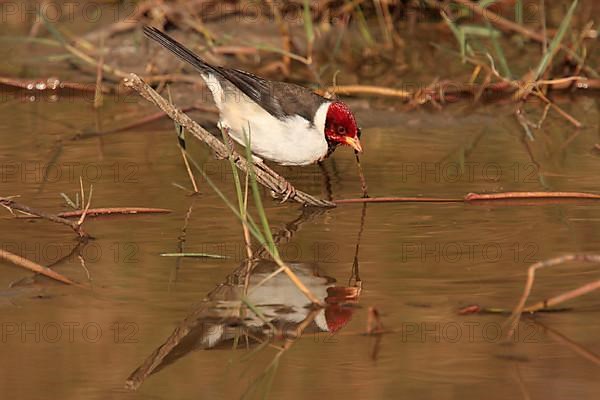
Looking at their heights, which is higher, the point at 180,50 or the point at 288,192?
the point at 180,50

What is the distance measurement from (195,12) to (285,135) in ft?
10.8

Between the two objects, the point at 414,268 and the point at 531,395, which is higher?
the point at 414,268

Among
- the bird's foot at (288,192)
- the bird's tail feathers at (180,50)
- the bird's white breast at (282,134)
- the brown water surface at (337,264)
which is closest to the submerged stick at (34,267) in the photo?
the brown water surface at (337,264)

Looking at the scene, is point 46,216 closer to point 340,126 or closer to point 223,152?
point 223,152

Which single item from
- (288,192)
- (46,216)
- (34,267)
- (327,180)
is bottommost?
(34,267)

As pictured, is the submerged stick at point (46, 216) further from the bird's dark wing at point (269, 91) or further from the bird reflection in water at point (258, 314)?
the bird's dark wing at point (269, 91)

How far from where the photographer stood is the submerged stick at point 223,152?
5633mm

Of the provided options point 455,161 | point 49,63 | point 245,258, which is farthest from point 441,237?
point 49,63

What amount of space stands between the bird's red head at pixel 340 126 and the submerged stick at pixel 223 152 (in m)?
0.30

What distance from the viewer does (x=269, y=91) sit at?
6.12 metres

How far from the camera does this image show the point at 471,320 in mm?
4391

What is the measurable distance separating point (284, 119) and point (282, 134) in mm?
85

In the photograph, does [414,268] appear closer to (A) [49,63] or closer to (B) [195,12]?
(B) [195,12]

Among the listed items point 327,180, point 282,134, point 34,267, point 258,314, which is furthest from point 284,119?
point 258,314
